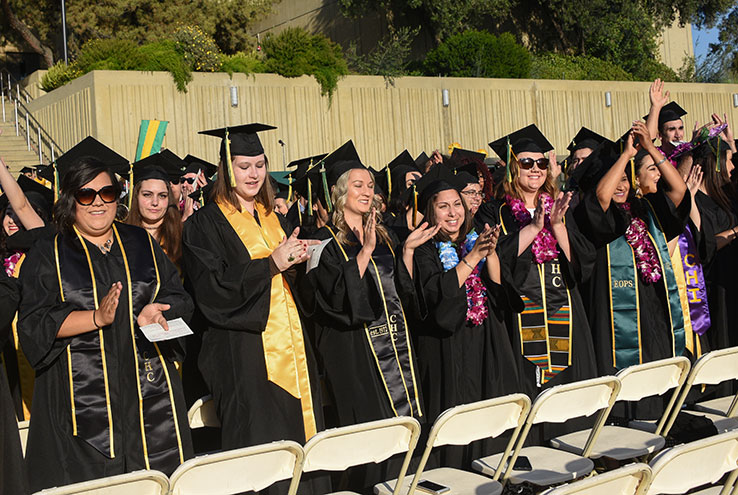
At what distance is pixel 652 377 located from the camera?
3.90m

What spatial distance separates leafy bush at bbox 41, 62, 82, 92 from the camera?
17.1 metres

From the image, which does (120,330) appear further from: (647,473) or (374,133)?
Result: (374,133)

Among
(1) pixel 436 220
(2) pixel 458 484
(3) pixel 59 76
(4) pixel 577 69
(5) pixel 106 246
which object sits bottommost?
(2) pixel 458 484

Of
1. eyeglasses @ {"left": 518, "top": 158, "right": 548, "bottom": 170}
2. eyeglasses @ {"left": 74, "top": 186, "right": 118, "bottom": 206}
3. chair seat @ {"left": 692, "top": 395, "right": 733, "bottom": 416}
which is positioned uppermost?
eyeglasses @ {"left": 518, "top": 158, "right": 548, "bottom": 170}

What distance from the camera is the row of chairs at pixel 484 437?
9.50 ft

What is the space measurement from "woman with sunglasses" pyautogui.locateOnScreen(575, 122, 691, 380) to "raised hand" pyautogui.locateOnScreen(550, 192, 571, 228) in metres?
0.28

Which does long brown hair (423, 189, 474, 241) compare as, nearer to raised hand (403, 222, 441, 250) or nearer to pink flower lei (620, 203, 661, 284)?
raised hand (403, 222, 441, 250)

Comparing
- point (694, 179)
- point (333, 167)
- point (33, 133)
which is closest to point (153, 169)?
point (333, 167)

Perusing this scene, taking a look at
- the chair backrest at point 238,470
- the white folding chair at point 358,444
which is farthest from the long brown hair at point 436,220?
the chair backrest at point 238,470

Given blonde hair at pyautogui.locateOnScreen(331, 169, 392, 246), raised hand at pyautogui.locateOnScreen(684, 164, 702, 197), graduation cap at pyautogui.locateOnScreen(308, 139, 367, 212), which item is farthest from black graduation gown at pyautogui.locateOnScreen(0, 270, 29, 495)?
raised hand at pyautogui.locateOnScreen(684, 164, 702, 197)

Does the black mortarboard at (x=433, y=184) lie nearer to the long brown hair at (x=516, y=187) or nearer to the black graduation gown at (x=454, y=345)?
the black graduation gown at (x=454, y=345)

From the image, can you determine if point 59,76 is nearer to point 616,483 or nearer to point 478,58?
point 478,58

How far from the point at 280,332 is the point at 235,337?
0.25 metres

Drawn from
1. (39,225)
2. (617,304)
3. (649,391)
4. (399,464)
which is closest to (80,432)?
(39,225)
